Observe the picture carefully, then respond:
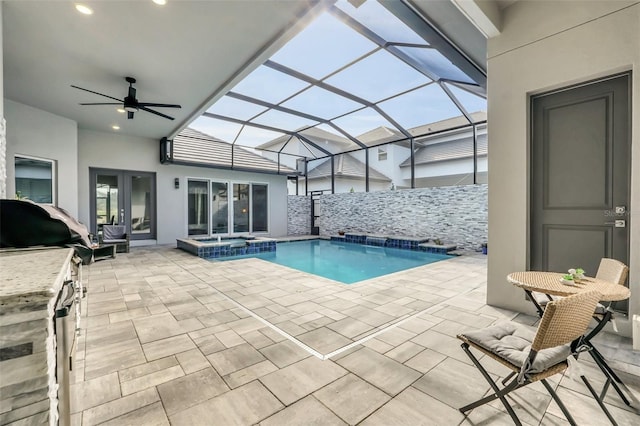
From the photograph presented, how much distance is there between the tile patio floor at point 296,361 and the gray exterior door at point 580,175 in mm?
813

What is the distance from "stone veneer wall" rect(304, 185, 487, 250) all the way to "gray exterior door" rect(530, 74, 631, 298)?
5.03 meters

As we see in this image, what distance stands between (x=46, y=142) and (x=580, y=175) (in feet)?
30.5

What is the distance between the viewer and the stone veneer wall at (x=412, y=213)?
798 centimetres

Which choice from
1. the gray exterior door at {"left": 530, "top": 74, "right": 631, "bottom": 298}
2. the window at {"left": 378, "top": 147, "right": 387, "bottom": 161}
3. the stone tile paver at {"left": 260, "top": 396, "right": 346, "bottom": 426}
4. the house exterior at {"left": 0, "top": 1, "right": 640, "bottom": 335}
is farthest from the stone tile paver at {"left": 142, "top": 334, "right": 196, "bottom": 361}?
the window at {"left": 378, "top": 147, "right": 387, "bottom": 161}

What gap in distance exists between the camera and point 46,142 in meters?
6.10

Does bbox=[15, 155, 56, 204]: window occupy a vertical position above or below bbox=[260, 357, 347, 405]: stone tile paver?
above

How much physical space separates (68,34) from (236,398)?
4734 millimetres

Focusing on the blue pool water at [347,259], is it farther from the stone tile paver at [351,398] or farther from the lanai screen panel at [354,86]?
the lanai screen panel at [354,86]

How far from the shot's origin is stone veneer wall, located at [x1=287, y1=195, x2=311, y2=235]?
→ 1210 centimetres

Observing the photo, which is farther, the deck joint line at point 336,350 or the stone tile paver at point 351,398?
the deck joint line at point 336,350

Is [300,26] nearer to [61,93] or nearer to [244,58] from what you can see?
[244,58]

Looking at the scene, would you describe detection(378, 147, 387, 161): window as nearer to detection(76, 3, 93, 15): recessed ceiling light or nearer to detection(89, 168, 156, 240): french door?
detection(89, 168, 156, 240): french door

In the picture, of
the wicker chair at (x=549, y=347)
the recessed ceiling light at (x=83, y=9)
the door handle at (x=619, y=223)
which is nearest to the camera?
the wicker chair at (x=549, y=347)

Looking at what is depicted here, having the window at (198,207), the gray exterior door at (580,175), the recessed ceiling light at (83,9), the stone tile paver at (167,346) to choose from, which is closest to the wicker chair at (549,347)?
the gray exterior door at (580,175)
